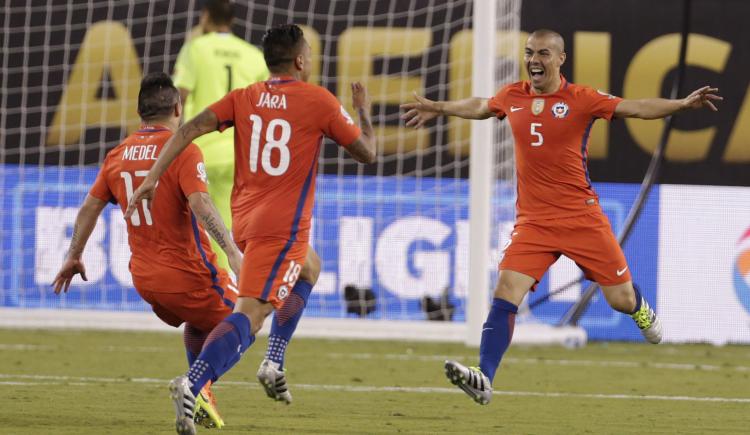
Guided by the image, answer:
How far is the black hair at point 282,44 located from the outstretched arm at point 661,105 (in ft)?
5.48

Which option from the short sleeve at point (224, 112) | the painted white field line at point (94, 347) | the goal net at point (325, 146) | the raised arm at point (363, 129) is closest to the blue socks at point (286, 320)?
the raised arm at point (363, 129)

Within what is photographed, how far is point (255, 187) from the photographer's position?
6.18 metres

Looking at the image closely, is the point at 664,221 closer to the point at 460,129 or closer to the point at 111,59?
the point at 460,129

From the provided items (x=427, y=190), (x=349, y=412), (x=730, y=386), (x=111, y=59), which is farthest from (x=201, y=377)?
(x=111, y=59)

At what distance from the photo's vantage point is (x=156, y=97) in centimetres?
657

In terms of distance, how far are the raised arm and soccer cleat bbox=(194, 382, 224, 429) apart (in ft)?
3.95

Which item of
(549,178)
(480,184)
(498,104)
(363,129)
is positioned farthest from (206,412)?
(480,184)

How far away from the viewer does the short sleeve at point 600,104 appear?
6984mm

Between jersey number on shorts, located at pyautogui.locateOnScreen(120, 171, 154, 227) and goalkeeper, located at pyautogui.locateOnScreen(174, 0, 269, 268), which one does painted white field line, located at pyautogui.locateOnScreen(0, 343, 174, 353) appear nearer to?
goalkeeper, located at pyautogui.locateOnScreen(174, 0, 269, 268)

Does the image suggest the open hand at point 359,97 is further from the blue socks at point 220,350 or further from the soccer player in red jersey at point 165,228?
the blue socks at point 220,350

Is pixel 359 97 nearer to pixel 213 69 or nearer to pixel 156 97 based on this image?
pixel 156 97

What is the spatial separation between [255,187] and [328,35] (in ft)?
24.4

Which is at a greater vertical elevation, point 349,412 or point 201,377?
point 201,377

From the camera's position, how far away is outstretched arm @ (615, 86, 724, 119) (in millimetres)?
6535
